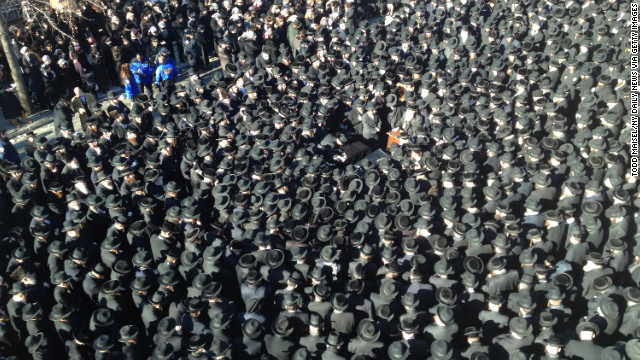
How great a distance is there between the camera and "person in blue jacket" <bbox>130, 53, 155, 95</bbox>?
50.2ft

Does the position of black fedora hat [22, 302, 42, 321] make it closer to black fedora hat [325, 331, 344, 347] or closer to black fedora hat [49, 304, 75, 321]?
black fedora hat [49, 304, 75, 321]

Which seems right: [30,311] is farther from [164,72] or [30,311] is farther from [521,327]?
[164,72]

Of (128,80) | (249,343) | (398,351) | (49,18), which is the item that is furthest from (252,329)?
(49,18)

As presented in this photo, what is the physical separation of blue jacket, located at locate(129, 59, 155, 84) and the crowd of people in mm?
650

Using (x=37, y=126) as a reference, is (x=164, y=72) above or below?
above

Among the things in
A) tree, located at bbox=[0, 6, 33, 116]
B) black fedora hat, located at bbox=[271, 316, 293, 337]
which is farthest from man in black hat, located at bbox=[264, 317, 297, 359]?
tree, located at bbox=[0, 6, 33, 116]

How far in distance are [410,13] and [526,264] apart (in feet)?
37.9

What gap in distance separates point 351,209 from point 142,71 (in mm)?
10121

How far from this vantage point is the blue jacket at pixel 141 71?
50.3 ft

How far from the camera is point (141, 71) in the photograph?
50.4 ft

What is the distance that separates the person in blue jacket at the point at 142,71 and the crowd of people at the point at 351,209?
65 cm

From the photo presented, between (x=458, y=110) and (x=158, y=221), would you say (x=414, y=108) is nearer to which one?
(x=458, y=110)

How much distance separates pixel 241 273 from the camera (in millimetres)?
7816

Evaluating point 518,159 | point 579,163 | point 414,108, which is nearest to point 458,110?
point 414,108
